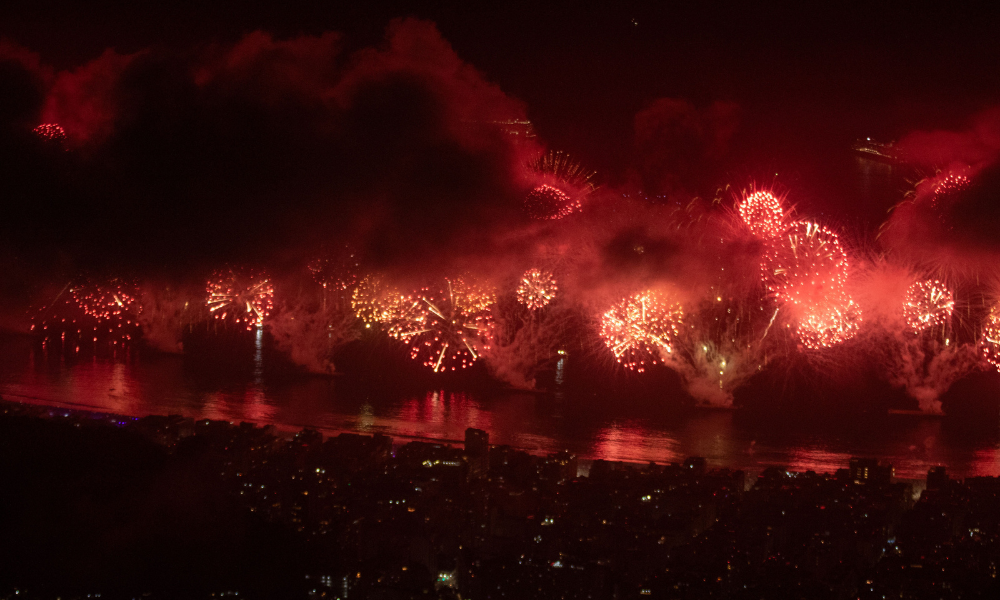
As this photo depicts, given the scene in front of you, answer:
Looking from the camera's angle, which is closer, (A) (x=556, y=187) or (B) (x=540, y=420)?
(B) (x=540, y=420)

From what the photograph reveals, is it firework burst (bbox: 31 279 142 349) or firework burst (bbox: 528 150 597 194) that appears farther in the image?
firework burst (bbox: 31 279 142 349)

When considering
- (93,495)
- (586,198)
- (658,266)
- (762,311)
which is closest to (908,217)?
(762,311)

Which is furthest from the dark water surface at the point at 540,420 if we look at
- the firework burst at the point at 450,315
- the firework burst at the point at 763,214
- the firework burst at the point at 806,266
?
the firework burst at the point at 763,214

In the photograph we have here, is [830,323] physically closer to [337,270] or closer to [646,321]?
[646,321]

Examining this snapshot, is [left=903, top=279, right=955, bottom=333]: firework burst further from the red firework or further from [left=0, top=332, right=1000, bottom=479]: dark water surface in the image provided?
the red firework

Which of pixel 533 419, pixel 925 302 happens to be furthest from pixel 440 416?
pixel 925 302

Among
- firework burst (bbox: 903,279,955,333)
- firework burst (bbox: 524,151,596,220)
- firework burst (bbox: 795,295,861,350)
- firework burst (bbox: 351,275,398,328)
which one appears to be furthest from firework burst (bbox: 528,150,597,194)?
firework burst (bbox: 903,279,955,333)

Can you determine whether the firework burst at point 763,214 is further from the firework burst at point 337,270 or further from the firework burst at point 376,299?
the firework burst at point 337,270
